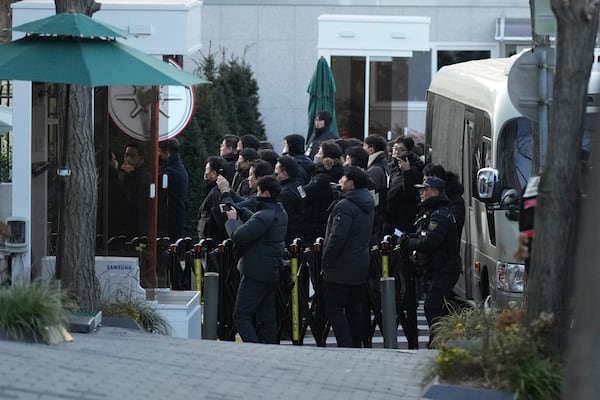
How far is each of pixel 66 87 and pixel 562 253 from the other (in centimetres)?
456

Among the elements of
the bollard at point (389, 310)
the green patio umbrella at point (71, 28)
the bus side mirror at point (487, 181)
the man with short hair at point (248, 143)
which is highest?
the green patio umbrella at point (71, 28)

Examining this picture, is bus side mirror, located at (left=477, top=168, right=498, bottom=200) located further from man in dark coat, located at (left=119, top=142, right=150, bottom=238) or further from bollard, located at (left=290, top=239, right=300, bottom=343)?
man in dark coat, located at (left=119, top=142, right=150, bottom=238)

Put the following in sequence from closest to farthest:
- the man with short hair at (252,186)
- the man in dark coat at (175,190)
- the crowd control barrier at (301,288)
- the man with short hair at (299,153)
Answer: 1. the crowd control barrier at (301,288)
2. the man with short hair at (252,186)
3. the man in dark coat at (175,190)
4. the man with short hair at (299,153)

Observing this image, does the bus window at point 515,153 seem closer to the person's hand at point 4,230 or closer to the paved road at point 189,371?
the paved road at point 189,371

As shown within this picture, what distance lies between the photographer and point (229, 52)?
1166 inches

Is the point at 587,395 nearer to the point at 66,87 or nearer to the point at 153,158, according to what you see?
the point at 66,87

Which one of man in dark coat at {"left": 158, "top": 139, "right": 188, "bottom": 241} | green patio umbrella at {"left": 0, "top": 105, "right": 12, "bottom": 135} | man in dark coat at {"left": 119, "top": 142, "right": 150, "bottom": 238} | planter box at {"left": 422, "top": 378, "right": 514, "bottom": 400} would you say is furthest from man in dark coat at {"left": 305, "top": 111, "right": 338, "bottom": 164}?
planter box at {"left": 422, "top": 378, "right": 514, "bottom": 400}

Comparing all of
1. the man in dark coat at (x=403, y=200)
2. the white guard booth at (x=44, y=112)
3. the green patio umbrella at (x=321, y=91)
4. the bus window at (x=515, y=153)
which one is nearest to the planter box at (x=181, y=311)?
the white guard booth at (x=44, y=112)

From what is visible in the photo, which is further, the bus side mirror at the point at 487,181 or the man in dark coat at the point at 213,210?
the man in dark coat at the point at 213,210

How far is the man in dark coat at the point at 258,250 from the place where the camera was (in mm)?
12570

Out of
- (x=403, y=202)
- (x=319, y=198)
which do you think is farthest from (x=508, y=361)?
(x=403, y=202)

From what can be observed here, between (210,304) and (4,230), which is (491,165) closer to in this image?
(210,304)

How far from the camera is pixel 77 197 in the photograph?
11156 millimetres

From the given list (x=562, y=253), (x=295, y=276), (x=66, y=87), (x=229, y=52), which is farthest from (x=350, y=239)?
(x=229, y=52)
